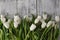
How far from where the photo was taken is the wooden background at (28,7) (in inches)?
41.2

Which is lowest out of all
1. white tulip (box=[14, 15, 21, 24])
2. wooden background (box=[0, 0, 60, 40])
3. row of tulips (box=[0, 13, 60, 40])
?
row of tulips (box=[0, 13, 60, 40])

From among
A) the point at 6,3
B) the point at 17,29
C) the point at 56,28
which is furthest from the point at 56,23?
the point at 6,3

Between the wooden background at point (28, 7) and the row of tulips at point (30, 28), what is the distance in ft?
0.14

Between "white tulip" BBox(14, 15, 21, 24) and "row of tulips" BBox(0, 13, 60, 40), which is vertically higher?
"white tulip" BBox(14, 15, 21, 24)

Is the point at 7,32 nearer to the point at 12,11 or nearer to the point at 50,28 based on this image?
the point at 12,11

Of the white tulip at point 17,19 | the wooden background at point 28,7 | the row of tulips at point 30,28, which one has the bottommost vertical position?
the row of tulips at point 30,28

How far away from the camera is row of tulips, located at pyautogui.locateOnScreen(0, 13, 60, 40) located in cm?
102

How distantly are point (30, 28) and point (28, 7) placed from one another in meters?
0.16

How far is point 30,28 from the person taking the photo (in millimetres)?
1025

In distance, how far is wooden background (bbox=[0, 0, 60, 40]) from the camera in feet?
3.43

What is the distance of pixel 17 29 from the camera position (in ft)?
3.48

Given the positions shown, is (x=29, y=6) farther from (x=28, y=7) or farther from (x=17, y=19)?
(x=17, y=19)

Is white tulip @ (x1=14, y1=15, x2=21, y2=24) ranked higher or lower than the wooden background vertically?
lower

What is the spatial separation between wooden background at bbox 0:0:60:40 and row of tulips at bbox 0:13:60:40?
0.14 feet
